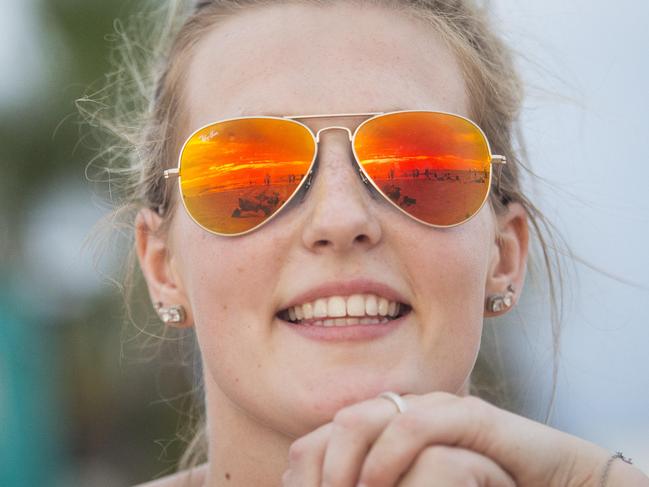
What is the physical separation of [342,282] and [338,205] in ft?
0.69

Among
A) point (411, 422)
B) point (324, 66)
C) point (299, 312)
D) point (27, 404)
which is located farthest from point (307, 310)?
point (27, 404)

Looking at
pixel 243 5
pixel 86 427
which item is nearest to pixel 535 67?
pixel 243 5

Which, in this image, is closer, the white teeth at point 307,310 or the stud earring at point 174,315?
the white teeth at point 307,310

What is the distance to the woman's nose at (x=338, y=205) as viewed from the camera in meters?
2.21

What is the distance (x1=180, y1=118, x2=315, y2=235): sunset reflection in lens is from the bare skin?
5cm

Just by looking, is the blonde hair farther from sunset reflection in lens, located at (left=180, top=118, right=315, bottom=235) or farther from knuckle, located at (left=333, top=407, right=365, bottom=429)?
knuckle, located at (left=333, top=407, right=365, bottom=429)

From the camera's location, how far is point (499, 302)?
2771 mm

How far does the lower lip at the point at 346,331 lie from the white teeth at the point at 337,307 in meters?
0.04

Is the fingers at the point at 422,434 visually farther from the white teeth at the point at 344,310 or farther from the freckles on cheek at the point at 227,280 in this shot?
the freckles on cheek at the point at 227,280

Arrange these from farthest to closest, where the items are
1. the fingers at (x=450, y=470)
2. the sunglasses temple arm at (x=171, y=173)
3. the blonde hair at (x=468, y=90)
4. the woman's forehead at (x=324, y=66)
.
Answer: the blonde hair at (x=468, y=90)
the sunglasses temple arm at (x=171, y=173)
the woman's forehead at (x=324, y=66)
the fingers at (x=450, y=470)

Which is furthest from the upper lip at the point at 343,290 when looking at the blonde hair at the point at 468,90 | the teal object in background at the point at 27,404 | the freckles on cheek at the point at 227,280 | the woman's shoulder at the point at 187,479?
the teal object in background at the point at 27,404

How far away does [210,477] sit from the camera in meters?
2.79

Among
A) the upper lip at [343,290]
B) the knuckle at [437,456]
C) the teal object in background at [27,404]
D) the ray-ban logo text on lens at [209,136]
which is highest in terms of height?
the ray-ban logo text on lens at [209,136]

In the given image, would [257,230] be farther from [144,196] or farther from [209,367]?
[144,196]
